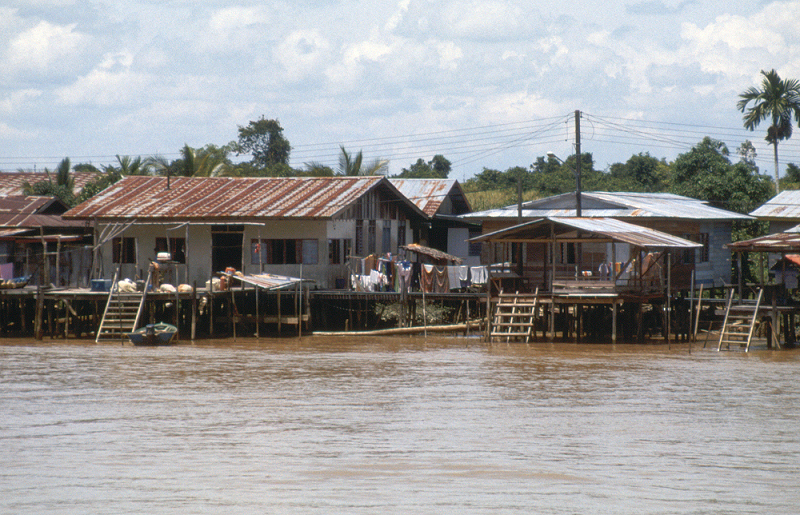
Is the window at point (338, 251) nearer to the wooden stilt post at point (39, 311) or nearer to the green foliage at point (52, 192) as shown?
the wooden stilt post at point (39, 311)

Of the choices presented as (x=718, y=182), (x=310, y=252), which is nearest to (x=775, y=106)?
(x=718, y=182)

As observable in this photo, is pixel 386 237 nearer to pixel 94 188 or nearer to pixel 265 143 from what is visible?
pixel 94 188

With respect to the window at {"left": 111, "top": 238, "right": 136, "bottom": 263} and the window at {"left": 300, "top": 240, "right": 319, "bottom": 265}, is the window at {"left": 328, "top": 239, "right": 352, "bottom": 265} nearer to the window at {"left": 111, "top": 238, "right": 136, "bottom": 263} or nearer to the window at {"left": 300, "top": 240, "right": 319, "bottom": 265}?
the window at {"left": 300, "top": 240, "right": 319, "bottom": 265}

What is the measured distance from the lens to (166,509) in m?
9.13

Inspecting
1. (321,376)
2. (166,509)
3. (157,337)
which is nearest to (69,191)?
(157,337)

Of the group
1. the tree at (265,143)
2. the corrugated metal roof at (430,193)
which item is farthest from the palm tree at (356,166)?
the tree at (265,143)

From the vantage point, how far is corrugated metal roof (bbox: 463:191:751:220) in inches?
1261

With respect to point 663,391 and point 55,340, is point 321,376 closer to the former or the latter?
point 663,391

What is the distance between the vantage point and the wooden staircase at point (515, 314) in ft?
86.6

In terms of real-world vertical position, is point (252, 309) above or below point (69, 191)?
below

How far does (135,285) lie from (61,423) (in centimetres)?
1478

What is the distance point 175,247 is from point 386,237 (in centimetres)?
755

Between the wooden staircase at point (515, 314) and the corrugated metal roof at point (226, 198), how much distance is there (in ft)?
20.3

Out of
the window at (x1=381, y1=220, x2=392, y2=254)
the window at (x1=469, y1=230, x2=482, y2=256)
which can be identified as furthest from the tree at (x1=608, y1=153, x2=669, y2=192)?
the window at (x1=381, y1=220, x2=392, y2=254)
